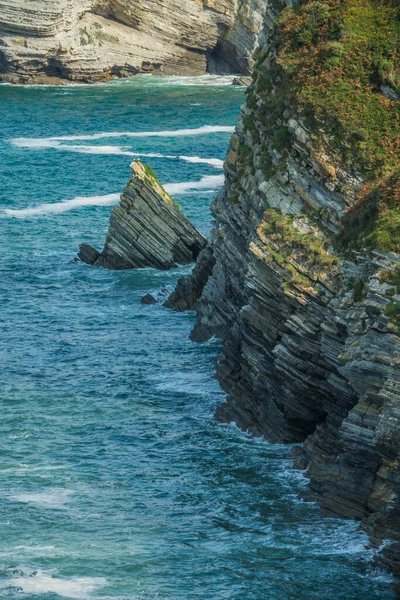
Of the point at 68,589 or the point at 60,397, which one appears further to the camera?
the point at 60,397

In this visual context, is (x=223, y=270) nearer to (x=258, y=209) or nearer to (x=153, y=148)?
(x=258, y=209)

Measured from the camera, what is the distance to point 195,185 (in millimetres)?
89188

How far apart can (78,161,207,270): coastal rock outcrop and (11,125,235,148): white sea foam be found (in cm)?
3890

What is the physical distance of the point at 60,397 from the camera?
49.2 meters

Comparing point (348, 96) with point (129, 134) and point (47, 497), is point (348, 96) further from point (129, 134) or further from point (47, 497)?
point (129, 134)

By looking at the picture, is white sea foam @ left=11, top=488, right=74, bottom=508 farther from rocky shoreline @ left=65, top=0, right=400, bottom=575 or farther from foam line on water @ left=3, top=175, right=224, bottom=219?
foam line on water @ left=3, top=175, right=224, bottom=219

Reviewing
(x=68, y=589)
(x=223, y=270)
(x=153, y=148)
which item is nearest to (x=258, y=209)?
(x=223, y=270)

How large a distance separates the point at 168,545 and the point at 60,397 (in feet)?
44.8

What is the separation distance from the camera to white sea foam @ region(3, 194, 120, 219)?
263 ft

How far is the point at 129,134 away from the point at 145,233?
154 feet

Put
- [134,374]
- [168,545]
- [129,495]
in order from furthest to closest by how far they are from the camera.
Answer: [134,374]
[129,495]
[168,545]

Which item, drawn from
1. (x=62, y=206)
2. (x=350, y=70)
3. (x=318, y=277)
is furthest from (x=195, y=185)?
(x=318, y=277)

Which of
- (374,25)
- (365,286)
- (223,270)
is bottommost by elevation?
(223,270)

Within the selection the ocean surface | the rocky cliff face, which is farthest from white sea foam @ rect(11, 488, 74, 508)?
the rocky cliff face
